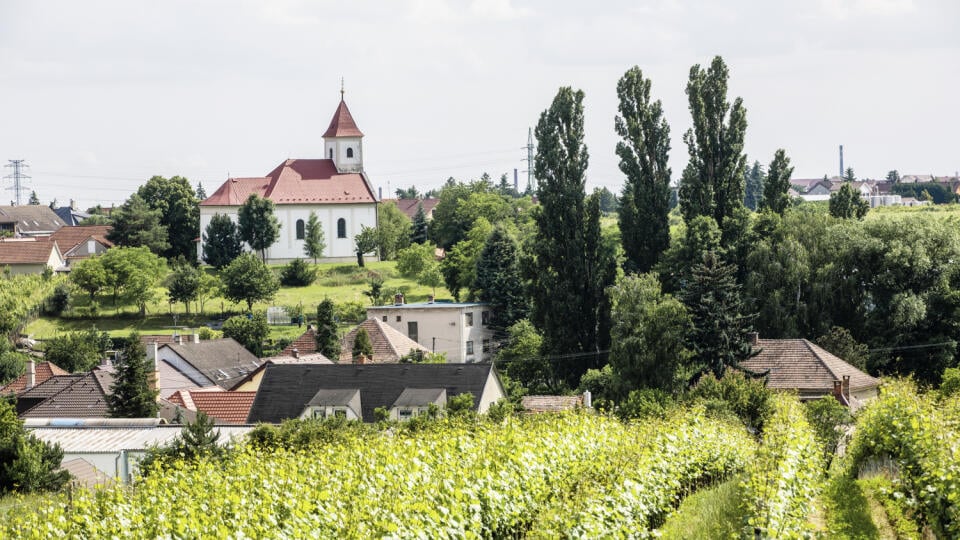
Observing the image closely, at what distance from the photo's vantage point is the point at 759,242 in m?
53.6

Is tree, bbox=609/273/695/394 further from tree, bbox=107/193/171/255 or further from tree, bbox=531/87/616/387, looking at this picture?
tree, bbox=107/193/171/255

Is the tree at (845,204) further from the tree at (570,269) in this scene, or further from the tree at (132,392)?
the tree at (132,392)

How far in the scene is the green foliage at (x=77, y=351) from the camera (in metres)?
66.1

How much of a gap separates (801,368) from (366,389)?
15618mm

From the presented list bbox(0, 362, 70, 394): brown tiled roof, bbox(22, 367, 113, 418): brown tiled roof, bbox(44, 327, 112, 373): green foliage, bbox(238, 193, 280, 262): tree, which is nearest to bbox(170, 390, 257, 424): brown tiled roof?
bbox(22, 367, 113, 418): brown tiled roof

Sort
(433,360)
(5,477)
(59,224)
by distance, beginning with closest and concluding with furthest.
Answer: (5,477) < (433,360) < (59,224)

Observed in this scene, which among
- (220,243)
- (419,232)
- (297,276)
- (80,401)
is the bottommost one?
(80,401)

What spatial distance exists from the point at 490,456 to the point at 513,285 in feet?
174

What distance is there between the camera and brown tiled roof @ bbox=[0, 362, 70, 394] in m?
56.0

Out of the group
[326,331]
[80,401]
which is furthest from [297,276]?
[80,401]

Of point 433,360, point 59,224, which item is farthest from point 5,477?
point 59,224

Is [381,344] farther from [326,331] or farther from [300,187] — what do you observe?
[300,187]

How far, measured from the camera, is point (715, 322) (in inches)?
1775

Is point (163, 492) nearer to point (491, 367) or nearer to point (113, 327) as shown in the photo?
point (491, 367)
